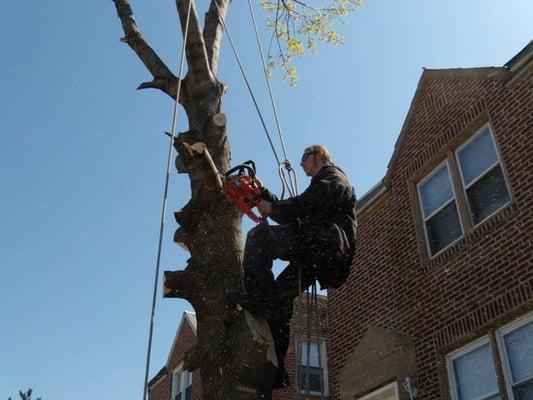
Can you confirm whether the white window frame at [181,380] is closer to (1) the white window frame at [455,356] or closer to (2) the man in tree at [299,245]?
(1) the white window frame at [455,356]

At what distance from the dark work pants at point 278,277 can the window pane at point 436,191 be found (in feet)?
Result: 18.3

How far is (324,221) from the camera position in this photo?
451 centimetres

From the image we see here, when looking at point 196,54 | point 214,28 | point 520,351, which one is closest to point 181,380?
point 520,351

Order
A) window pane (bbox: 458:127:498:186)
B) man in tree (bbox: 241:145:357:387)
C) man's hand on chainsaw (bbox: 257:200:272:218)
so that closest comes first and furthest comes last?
1. man in tree (bbox: 241:145:357:387)
2. man's hand on chainsaw (bbox: 257:200:272:218)
3. window pane (bbox: 458:127:498:186)

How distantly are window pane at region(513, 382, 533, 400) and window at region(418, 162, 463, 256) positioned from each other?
2.35 metres

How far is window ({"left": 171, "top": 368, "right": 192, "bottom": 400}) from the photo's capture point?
757 inches

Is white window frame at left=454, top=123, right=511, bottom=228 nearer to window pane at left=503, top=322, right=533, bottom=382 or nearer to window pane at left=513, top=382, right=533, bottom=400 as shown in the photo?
window pane at left=503, top=322, right=533, bottom=382

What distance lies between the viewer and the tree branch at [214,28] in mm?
6445

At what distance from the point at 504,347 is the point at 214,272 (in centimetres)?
493

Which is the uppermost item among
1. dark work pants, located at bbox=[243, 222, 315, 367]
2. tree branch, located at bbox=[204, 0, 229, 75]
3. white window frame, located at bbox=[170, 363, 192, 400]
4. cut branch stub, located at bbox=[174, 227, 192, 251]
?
white window frame, located at bbox=[170, 363, 192, 400]

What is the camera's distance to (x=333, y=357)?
10781 millimetres

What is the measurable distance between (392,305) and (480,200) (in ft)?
6.70

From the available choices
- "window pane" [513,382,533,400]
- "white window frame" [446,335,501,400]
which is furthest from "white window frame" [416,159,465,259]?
"window pane" [513,382,533,400]

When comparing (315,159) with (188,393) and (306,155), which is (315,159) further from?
(188,393)
